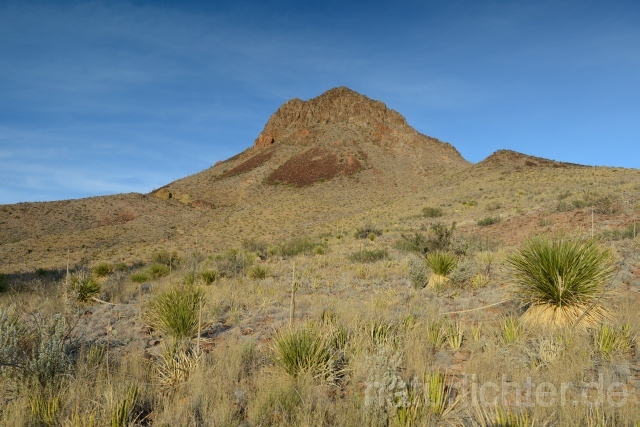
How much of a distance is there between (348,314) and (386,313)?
26.0 inches

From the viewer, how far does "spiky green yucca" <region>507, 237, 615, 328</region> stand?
5477 mm

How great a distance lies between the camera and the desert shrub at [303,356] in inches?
168

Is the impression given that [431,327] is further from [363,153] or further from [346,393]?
[363,153]

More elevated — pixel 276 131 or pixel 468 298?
pixel 276 131

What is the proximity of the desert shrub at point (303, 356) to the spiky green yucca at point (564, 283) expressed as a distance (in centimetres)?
318

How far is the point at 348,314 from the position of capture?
654 cm

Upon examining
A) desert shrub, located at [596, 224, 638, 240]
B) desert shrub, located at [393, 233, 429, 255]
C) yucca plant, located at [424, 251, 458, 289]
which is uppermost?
desert shrub, located at [596, 224, 638, 240]

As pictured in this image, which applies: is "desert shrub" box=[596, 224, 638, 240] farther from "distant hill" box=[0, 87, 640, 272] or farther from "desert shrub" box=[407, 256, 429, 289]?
"desert shrub" box=[407, 256, 429, 289]

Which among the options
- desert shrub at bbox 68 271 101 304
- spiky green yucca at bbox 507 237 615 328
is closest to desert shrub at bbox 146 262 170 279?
desert shrub at bbox 68 271 101 304

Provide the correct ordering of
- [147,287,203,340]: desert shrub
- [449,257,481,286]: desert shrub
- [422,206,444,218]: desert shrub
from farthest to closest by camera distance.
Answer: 1. [422,206,444,218]: desert shrub
2. [449,257,481,286]: desert shrub
3. [147,287,203,340]: desert shrub

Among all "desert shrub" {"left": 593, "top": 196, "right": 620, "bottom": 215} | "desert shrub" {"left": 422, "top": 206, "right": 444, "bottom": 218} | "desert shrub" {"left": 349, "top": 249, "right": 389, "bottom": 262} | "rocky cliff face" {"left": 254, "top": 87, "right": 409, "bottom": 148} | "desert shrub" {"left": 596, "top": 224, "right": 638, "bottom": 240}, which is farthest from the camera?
"rocky cliff face" {"left": 254, "top": 87, "right": 409, "bottom": 148}

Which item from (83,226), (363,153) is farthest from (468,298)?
(363,153)

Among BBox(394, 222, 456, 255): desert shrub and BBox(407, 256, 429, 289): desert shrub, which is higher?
BBox(394, 222, 456, 255): desert shrub

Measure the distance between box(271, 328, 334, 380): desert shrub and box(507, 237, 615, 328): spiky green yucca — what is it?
318 cm
